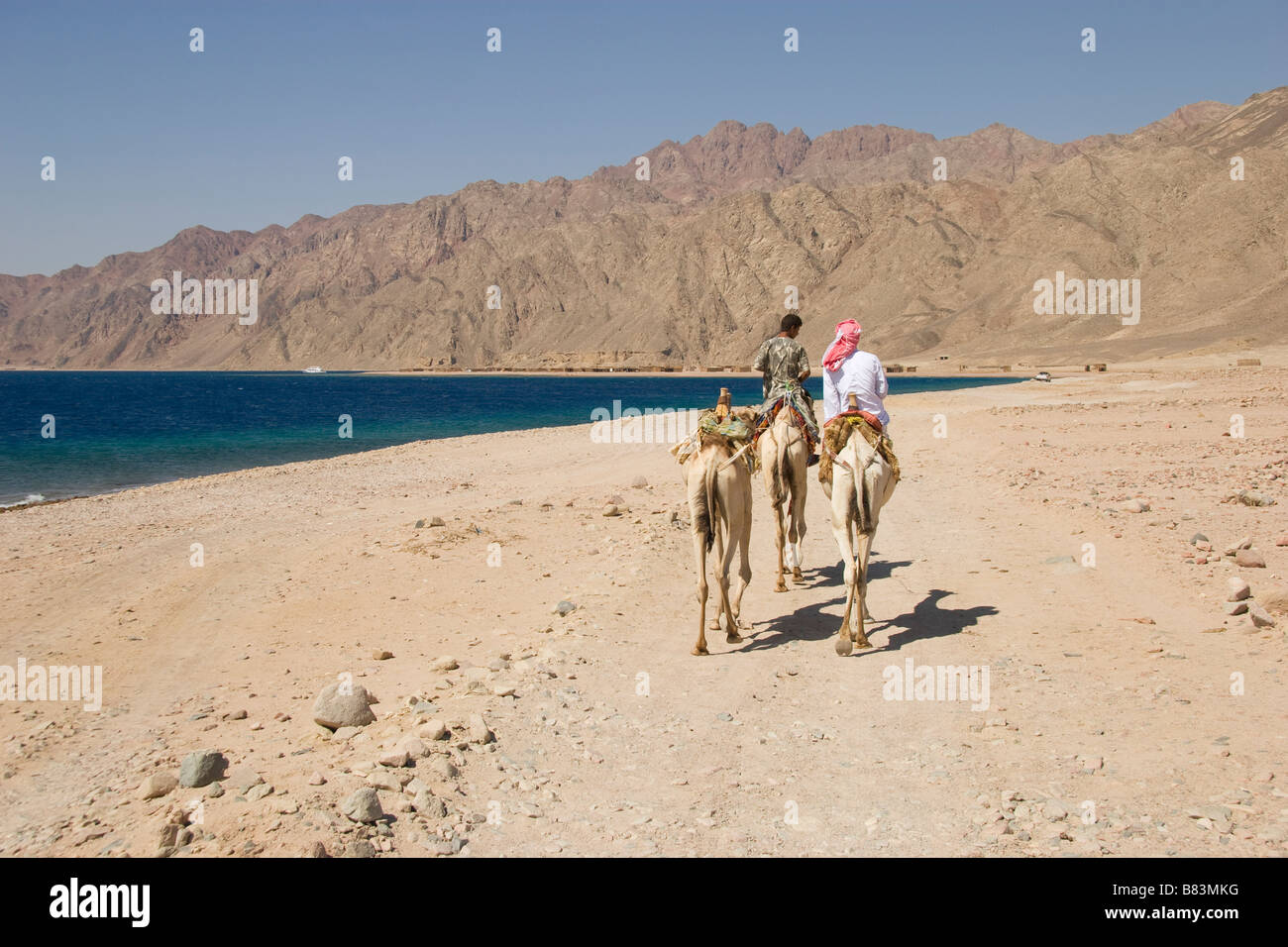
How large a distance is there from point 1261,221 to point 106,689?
469 feet

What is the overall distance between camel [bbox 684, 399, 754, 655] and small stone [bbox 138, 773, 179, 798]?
4.45m

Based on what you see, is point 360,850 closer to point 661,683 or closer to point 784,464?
point 661,683

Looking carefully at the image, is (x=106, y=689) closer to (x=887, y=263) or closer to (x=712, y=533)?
(x=712, y=533)

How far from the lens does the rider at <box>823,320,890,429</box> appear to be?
8711mm

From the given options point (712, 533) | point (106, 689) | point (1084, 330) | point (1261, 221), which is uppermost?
point (1261, 221)

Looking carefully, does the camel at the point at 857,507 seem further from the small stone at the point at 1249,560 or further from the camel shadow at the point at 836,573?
the small stone at the point at 1249,560

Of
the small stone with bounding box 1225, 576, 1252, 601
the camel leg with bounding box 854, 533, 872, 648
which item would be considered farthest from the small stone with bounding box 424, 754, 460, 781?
the small stone with bounding box 1225, 576, 1252, 601

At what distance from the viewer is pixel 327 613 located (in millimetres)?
11086

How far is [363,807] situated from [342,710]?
196cm

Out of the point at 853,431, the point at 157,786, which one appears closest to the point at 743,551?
the point at 853,431

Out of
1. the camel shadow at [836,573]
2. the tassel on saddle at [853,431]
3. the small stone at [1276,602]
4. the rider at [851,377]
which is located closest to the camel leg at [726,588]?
the tassel on saddle at [853,431]

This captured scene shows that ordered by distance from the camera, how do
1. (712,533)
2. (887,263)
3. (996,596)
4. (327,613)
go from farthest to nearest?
(887,263), (327,613), (996,596), (712,533)

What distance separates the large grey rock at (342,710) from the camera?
6.95 meters

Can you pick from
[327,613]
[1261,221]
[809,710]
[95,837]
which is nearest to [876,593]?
[809,710]
